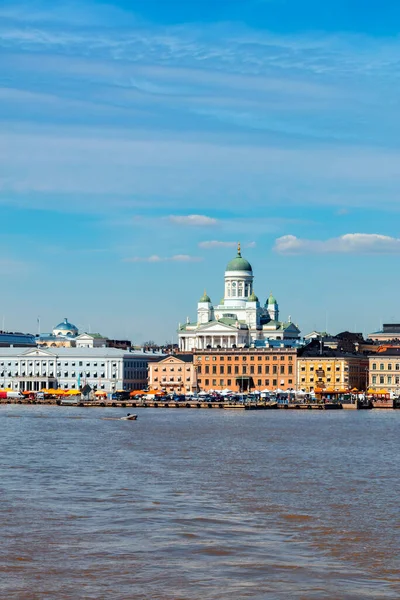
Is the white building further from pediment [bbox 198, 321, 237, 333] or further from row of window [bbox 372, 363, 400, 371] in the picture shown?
row of window [bbox 372, 363, 400, 371]

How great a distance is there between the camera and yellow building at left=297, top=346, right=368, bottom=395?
524 feet

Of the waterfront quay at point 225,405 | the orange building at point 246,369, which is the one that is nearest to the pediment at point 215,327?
the orange building at point 246,369

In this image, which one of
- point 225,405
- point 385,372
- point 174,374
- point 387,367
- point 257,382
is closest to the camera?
point 225,405

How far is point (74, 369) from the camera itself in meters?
179

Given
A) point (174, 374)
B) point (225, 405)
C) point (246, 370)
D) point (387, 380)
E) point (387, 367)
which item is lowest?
point (225, 405)

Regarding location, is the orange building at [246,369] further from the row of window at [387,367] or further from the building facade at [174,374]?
the row of window at [387,367]

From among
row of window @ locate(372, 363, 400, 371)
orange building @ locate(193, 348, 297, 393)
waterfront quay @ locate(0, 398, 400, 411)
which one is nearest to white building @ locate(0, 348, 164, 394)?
orange building @ locate(193, 348, 297, 393)

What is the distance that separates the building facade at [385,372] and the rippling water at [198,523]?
101 meters

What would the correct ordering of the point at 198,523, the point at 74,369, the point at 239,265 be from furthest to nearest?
1. the point at 239,265
2. the point at 74,369
3. the point at 198,523

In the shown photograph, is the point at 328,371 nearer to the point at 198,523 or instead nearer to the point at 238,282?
the point at 238,282

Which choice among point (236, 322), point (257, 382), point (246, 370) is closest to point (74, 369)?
point (236, 322)

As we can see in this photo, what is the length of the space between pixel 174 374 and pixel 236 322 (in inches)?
585

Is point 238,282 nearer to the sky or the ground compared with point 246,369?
nearer to the sky

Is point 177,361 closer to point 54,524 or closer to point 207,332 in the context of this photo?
point 207,332
